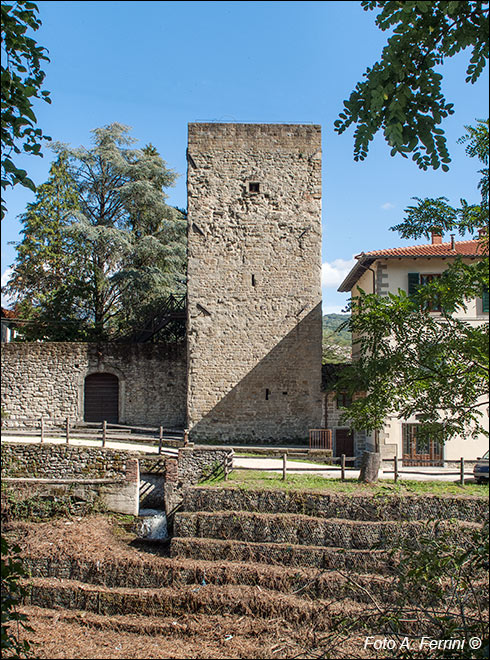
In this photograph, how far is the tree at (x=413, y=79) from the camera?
2.54m

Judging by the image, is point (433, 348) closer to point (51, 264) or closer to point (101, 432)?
point (101, 432)

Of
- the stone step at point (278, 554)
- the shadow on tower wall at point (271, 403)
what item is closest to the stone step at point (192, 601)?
the stone step at point (278, 554)

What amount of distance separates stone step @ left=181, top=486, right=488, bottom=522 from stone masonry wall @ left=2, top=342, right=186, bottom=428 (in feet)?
21.5

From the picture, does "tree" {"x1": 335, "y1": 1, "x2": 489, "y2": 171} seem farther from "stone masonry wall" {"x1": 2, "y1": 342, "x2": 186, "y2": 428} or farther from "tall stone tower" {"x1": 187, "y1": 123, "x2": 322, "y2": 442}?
"stone masonry wall" {"x1": 2, "y1": 342, "x2": 186, "y2": 428}

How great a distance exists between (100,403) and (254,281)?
21.7ft

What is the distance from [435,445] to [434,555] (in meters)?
11.6

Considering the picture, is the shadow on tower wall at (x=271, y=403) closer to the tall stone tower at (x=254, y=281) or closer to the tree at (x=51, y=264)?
the tall stone tower at (x=254, y=281)

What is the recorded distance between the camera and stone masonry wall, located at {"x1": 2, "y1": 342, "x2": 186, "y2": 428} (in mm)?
16953

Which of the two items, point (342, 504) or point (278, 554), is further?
point (342, 504)

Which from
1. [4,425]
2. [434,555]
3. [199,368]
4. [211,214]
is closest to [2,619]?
[434,555]

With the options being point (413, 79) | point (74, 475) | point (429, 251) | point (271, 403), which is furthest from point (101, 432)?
point (413, 79)

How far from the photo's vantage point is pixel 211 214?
15727 mm

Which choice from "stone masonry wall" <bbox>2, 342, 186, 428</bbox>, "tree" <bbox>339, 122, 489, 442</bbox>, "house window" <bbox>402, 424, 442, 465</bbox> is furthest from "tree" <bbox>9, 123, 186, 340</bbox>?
"tree" <bbox>339, 122, 489, 442</bbox>

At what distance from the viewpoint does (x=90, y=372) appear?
1716 centimetres
